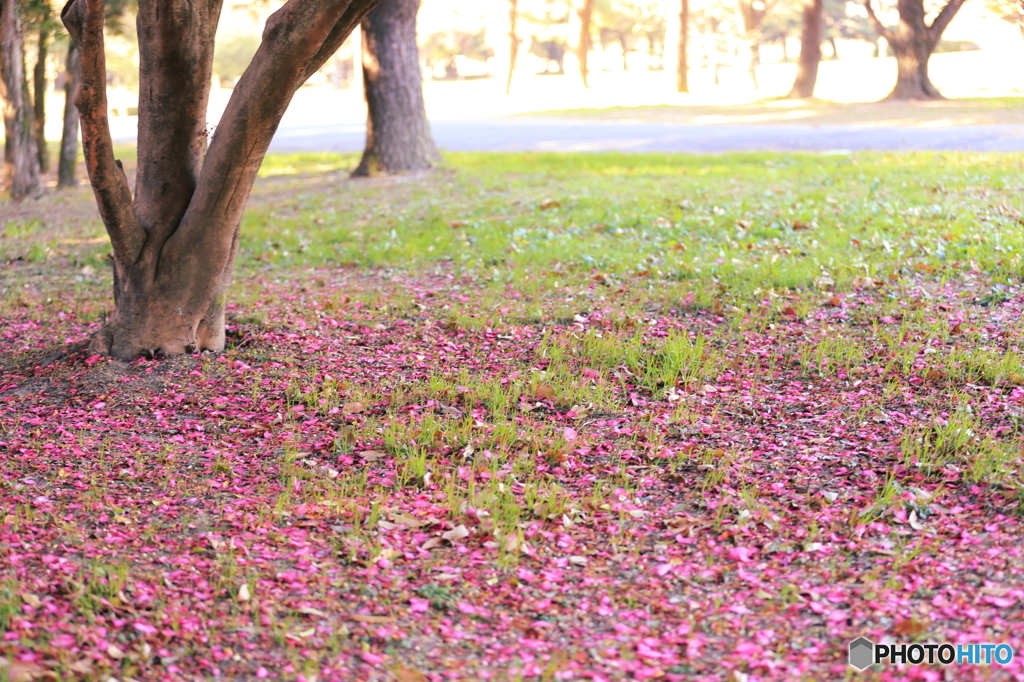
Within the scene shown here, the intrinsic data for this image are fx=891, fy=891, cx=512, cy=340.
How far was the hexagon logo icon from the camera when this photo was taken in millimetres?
2869

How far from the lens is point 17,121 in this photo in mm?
13250

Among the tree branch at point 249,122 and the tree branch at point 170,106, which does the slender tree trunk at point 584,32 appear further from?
the tree branch at point 249,122

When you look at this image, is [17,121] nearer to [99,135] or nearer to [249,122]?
[99,135]

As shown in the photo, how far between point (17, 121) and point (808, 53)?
25925 mm

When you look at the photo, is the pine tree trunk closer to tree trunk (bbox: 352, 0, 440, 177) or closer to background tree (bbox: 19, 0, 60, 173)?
tree trunk (bbox: 352, 0, 440, 177)

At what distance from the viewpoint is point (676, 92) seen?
36906 millimetres

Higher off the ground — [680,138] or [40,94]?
[40,94]

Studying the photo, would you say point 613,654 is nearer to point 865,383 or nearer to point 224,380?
point 865,383

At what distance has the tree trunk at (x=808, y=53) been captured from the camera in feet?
99.5

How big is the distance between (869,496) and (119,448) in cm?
362

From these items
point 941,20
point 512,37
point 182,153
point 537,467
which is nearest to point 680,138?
point 941,20

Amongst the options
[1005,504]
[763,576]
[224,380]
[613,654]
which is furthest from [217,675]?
[1005,504]

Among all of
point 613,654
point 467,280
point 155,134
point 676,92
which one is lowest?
point 613,654

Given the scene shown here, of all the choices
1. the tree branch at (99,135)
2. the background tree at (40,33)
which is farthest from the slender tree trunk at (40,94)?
the tree branch at (99,135)
